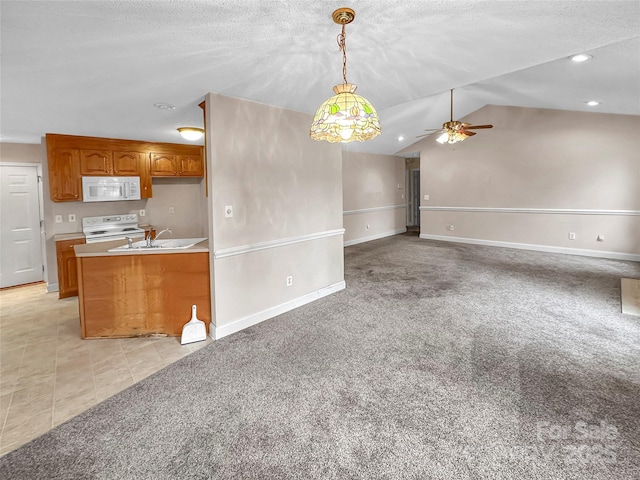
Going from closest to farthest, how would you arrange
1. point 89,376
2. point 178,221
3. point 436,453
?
1. point 436,453
2. point 89,376
3. point 178,221

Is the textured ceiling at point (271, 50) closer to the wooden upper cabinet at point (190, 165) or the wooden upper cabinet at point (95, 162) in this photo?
the wooden upper cabinet at point (95, 162)

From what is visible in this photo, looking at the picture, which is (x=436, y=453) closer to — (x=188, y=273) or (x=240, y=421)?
(x=240, y=421)

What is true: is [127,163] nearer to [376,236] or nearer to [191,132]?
[191,132]

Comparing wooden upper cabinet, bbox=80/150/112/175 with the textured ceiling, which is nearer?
the textured ceiling

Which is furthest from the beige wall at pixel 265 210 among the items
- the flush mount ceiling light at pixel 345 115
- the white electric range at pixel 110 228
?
the white electric range at pixel 110 228

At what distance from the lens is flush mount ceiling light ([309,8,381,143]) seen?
1.70 m

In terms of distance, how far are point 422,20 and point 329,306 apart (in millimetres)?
3016

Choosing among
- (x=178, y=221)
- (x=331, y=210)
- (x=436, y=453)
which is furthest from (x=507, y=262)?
(x=178, y=221)

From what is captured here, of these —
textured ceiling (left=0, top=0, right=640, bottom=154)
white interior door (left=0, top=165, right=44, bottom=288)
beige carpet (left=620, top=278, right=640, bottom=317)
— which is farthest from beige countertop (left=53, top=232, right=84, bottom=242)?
beige carpet (left=620, top=278, right=640, bottom=317)

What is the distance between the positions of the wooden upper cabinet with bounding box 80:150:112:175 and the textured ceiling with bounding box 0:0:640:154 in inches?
37.3

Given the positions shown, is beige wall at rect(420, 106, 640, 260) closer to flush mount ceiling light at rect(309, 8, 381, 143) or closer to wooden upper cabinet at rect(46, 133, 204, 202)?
wooden upper cabinet at rect(46, 133, 204, 202)

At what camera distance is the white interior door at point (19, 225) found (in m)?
4.95

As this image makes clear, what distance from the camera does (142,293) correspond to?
3.25 metres

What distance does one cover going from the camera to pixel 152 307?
326cm
